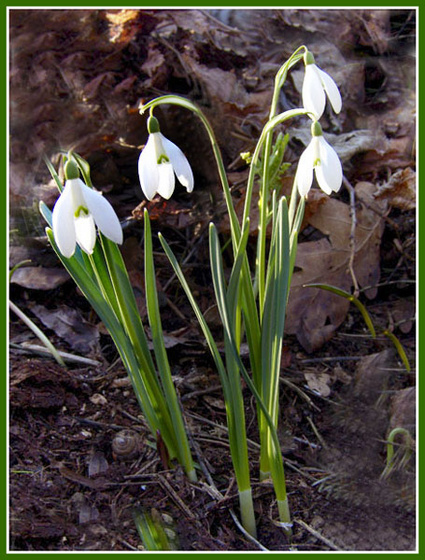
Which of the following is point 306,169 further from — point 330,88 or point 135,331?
point 135,331

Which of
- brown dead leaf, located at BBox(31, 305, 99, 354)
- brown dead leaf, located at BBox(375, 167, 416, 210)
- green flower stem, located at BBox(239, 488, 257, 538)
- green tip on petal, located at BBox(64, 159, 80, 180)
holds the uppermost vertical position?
green tip on petal, located at BBox(64, 159, 80, 180)

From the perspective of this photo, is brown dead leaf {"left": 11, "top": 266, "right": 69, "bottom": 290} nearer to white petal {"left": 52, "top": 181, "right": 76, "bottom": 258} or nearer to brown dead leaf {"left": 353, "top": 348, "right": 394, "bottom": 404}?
white petal {"left": 52, "top": 181, "right": 76, "bottom": 258}

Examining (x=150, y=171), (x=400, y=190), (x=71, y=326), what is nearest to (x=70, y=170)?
(x=150, y=171)

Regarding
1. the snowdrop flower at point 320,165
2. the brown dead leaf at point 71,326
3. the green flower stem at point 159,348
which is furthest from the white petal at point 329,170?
the brown dead leaf at point 71,326

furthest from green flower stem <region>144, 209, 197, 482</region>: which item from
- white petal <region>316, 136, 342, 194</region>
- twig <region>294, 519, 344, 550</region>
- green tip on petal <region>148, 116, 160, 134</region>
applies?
white petal <region>316, 136, 342, 194</region>

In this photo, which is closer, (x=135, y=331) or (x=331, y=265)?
(x=135, y=331)

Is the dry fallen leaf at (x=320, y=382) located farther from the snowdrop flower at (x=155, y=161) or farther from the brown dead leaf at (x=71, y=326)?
the snowdrop flower at (x=155, y=161)

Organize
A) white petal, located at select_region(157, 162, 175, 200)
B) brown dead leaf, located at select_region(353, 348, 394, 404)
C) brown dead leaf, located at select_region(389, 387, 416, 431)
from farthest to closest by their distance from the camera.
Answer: brown dead leaf, located at select_region(353, 348, 394, 404), brown dead leaf, located at select_region(389, 387, 416, 431), white petal, located at select_region(157, 162, 175, 200)
